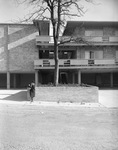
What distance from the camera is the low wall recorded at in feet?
40.2

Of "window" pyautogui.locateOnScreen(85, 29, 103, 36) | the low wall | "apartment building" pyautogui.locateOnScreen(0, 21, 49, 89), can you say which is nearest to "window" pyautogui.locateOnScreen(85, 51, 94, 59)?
"window" pyautogui.locateOnScreen(85, 29, 103, 36)


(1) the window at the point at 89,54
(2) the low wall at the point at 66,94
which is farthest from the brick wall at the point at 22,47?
(2) the low wall at the point at 66,94

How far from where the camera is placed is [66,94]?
12.3m

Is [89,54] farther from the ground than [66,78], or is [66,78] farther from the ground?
[89,54]

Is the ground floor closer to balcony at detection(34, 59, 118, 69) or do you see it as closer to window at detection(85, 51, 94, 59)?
window at detection(85, 51, 94, 59)

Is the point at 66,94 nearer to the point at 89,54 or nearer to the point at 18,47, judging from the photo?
the point at 89,54

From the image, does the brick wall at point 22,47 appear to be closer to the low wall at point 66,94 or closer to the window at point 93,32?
the window at point 93,32

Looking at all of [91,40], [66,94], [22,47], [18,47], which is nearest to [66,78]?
[91,40]

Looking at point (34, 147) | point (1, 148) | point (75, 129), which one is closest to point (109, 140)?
point (75, 129)

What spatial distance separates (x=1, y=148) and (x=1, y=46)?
21.2 m

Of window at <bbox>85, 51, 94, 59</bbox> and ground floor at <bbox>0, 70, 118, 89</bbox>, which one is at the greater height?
window at <bbox>85, 51, 94, 59</bbox>

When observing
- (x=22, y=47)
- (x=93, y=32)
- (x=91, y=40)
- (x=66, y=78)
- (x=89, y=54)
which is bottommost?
(x=66, y=78)

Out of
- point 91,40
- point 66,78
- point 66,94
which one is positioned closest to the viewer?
point 66,94

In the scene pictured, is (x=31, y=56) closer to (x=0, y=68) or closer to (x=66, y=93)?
(x=0, y=68)
